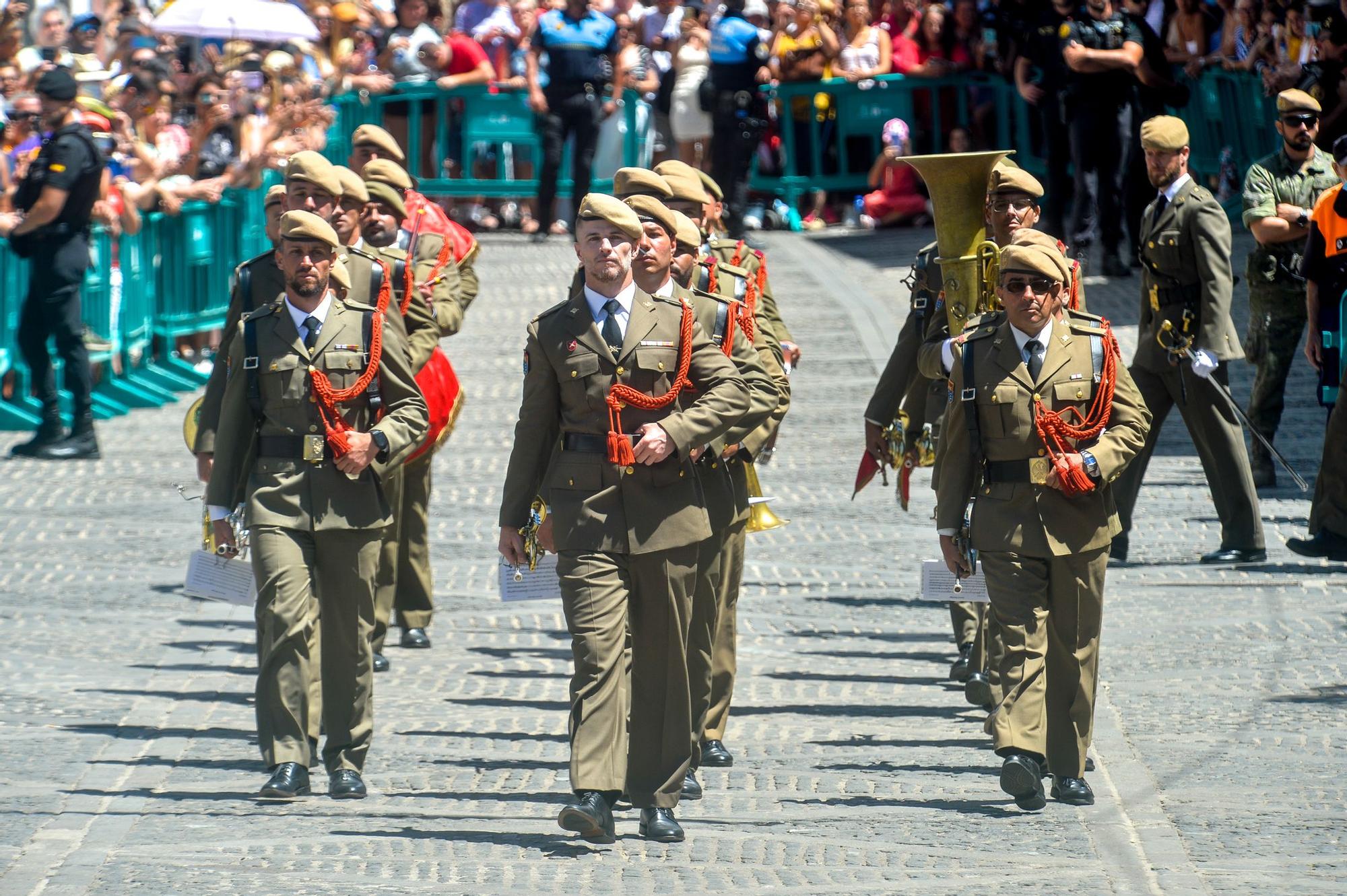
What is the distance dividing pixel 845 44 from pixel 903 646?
49.1 feet

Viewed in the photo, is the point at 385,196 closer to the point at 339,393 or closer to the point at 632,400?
the point at 339,393

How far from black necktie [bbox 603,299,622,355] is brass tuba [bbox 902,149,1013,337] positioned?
190 cm

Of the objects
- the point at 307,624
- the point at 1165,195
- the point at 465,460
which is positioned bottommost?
the point at 465,460

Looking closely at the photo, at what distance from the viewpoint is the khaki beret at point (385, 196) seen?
1020 cm

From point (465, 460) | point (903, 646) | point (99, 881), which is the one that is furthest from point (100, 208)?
point (99, 881)

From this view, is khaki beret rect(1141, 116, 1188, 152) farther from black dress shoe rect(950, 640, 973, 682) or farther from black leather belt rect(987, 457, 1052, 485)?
black leather belt rect(987, 457, 1052, 485)

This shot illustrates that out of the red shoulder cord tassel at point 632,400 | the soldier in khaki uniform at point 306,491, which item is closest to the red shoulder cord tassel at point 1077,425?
the red shoulder cord tassel at point 632,400

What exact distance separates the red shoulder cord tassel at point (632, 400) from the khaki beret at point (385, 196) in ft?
10.6

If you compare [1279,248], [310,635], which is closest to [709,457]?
[310,635]

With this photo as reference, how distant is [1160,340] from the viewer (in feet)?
36.7

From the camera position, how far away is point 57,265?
14789 millimetres

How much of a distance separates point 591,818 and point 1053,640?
174cm

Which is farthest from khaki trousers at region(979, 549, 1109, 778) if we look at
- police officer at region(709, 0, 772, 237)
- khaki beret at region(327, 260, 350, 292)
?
police officer at region(709, 0, 772, 237)

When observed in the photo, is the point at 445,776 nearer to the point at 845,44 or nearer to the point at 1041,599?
the point at 1041,599
